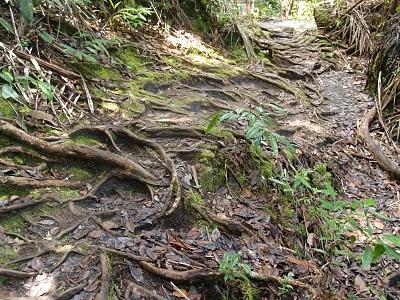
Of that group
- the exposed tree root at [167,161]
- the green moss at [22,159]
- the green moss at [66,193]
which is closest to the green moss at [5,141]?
the green moss at [22,159]

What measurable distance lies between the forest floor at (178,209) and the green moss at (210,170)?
0.01 metres

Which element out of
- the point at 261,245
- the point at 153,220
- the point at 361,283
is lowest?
the point at 361,283

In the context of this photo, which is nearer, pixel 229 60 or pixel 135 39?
pixel 135 39

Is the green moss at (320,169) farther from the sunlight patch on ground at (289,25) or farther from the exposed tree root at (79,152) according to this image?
the sunlight patch on ground at (289,25)

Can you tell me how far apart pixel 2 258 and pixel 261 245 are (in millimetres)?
1737

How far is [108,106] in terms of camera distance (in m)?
4.29

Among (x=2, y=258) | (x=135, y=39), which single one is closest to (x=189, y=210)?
(x=2, y=258)

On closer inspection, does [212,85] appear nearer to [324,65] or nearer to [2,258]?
[324,65]

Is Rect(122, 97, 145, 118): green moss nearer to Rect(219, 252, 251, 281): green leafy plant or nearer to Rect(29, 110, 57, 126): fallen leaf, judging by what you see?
Rect(29, 110, 57, 126): fallen leaf

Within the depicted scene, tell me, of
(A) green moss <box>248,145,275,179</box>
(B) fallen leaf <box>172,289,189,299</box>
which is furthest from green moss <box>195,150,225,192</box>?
(B) fallen leaf <box>172,289,189,299</box>

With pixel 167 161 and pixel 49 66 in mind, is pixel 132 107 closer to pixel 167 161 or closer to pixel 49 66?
pixel 49 66

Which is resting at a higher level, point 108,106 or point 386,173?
point 108,106

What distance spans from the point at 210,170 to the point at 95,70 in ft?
7.09

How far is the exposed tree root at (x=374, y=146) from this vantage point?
4.94m
